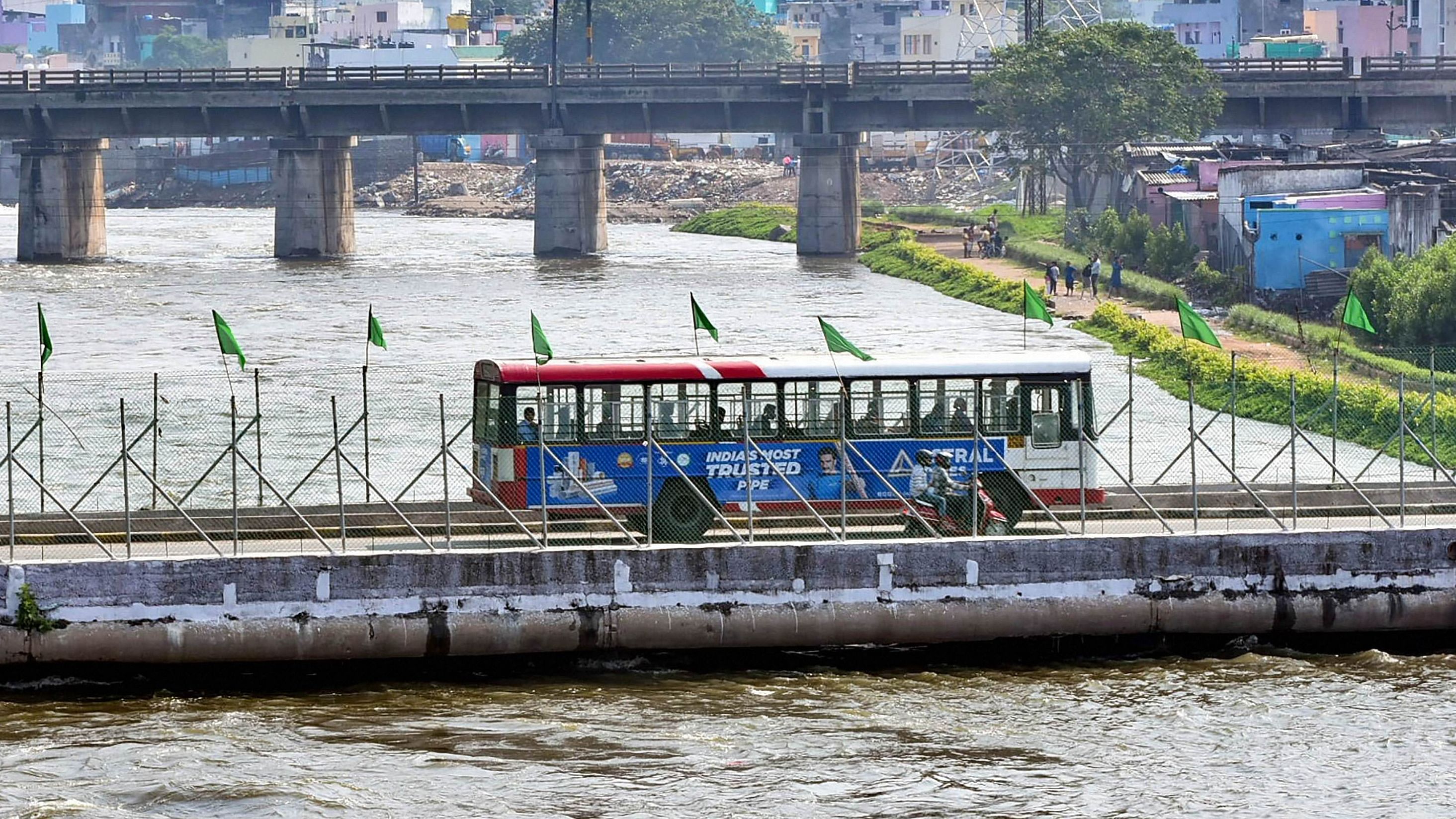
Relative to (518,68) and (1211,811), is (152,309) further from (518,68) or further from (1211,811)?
(1211,811)

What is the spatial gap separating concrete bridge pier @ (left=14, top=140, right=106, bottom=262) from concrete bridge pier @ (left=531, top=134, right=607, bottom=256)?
23.6 m

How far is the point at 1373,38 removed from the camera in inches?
6531

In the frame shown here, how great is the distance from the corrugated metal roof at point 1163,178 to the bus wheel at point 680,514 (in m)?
67.3

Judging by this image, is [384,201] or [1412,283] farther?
[384,201]

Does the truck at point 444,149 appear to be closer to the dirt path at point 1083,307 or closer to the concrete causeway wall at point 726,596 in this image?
the dirt path at point 1083,307

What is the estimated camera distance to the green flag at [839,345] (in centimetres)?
3092

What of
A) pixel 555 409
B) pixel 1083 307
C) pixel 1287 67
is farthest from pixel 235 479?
pixel 1287 67

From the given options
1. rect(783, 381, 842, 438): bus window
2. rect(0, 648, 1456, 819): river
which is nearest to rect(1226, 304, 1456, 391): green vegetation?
rect(783, 381, 842, 438): bus window

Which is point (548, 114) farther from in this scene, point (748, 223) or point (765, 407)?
point (765, 407)

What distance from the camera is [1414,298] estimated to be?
6125 cm

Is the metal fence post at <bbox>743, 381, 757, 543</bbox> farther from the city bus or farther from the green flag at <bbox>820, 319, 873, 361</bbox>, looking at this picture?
the green flag at <bbox>820, 319, 873, 361</bbox>

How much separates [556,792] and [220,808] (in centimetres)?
379

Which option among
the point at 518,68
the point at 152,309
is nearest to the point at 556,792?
the point at 152,309

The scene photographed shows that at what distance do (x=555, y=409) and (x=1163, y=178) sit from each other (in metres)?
70.0
